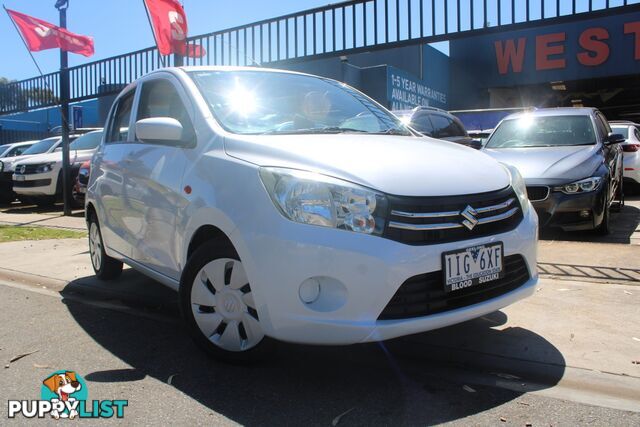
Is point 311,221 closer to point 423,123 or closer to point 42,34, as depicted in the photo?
point 423,123

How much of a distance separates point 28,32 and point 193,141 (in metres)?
9.22

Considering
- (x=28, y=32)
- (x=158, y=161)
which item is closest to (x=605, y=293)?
(x=158, y=161)

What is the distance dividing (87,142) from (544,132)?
1012 cm

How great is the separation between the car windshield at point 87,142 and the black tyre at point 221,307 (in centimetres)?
1084

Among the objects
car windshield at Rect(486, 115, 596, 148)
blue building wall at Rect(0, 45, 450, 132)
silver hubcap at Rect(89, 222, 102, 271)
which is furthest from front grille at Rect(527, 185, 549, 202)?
blue building wall at Rect(0, 45, 450, 132)

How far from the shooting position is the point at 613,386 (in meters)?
2.83

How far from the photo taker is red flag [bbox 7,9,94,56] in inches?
421

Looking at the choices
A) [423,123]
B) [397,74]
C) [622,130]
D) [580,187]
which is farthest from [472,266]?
[397,74]

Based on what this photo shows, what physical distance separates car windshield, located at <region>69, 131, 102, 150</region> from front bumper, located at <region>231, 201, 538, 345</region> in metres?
11.5

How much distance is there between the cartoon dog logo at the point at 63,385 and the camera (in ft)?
9.39

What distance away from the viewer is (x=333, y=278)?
258 cm

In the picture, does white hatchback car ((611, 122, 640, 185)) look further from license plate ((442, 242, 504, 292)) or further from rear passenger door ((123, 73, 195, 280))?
rear passenger door ((123, 73, 195, 280))

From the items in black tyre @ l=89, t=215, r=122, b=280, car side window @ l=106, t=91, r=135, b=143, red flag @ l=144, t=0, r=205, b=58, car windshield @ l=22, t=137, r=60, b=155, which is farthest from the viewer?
car windshield @ l=22, t=137, r=60, b=155

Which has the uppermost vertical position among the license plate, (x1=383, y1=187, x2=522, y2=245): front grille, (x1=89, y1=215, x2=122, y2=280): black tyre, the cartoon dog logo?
(x1=383, y1=187, x2=522, y2=245): front grille
